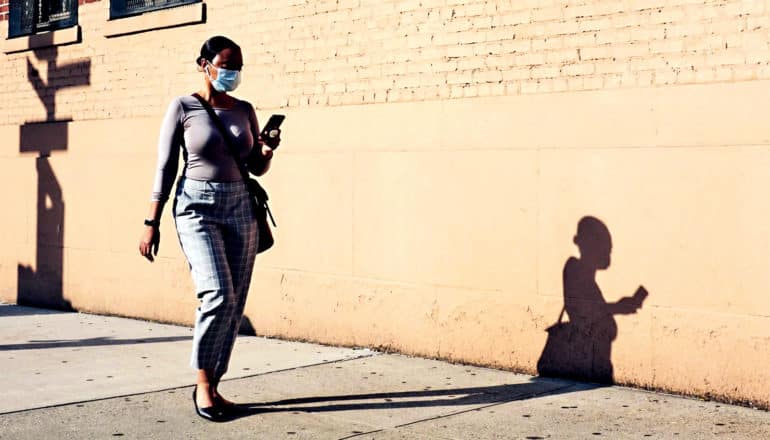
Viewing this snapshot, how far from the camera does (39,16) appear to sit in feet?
36.9

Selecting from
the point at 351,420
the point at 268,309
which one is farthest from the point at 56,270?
the point at 351,420

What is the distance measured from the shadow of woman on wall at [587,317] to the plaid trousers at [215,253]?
2.04m

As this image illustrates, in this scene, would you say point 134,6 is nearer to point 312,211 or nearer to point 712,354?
point 312,211

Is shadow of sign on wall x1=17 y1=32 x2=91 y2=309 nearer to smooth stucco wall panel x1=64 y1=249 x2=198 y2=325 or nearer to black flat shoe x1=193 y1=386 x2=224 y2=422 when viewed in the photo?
smooth stucco wall panel x1=64 y1=249 x2=198 y2=325

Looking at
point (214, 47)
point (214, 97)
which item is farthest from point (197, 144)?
point (214, 47)

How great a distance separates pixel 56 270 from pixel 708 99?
21.7 ft

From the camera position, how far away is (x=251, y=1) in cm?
875

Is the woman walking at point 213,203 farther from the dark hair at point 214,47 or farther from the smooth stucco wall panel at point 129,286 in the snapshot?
the smooth stucco wall panel at point 129,286

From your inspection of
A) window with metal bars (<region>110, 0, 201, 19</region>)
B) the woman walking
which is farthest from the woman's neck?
window with metal bars (<region>110, 0, 201, 19</region>)

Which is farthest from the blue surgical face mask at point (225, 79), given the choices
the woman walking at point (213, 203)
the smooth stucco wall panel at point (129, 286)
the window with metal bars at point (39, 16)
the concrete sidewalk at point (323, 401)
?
the window with metal bars at point (39, 16)

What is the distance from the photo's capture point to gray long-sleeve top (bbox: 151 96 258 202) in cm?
568

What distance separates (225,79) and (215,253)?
0.89 m

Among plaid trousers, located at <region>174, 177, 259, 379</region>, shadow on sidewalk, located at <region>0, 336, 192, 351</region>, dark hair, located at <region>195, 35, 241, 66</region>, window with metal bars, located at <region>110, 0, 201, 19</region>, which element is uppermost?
window with metal bars, located at <region>110, 0, 201, 19</region>

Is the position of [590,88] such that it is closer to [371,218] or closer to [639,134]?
[639,134]
